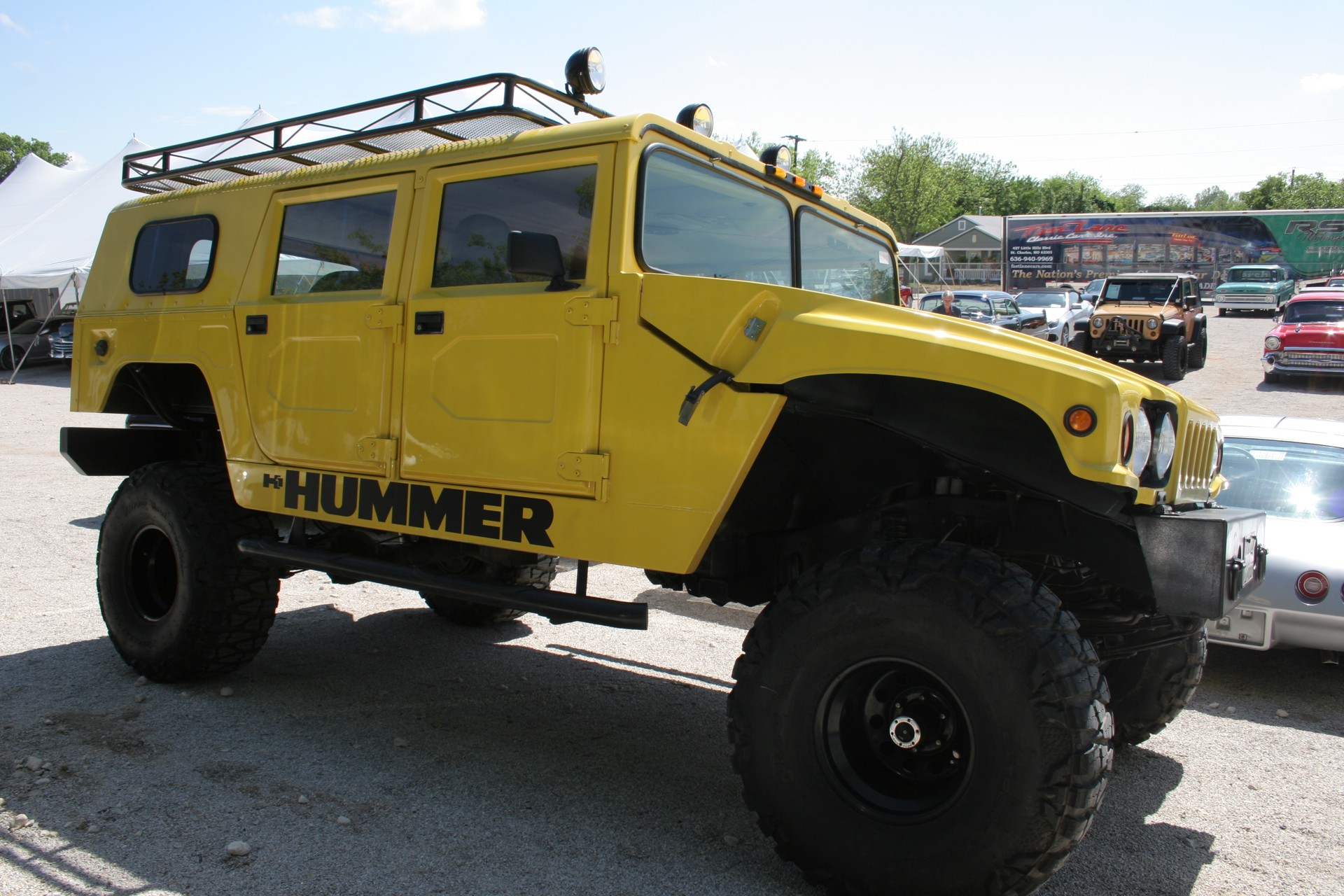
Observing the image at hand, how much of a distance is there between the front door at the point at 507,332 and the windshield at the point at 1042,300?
23508 millimetres

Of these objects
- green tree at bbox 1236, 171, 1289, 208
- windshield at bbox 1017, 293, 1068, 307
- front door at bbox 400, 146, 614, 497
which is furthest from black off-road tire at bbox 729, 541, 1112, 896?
green tree at bbox 1236, 171, 1289, 208

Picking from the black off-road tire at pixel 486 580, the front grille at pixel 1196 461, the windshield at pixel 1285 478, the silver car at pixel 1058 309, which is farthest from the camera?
the silver car at pixel 1058 309

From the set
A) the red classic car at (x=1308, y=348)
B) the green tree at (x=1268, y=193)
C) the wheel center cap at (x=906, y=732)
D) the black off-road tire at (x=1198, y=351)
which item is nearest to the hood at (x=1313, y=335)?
the red classic car at (x=1308, y=348)

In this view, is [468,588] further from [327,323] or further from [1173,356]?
[1173,356]

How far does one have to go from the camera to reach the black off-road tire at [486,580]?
170 inches

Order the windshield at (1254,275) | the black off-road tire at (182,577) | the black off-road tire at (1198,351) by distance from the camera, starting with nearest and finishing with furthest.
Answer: the black off-road tire at (182,577), the black off-road tire at (1198,351), the windshield at (1254,275)

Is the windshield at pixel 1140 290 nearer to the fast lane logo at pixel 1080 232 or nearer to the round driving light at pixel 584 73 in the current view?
the round driving light at pixel 584 73

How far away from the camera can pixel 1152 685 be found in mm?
3818

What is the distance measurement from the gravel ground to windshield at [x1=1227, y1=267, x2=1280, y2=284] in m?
34.5

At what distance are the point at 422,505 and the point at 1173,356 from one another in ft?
58.3

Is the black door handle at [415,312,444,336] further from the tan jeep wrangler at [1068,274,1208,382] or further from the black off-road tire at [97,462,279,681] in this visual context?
the tan jeep wrangler at [1068,274,1208,382]

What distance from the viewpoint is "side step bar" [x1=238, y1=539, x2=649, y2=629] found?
3.22 meters

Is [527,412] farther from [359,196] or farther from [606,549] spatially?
[359,196]

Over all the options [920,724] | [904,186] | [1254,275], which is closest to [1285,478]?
[920,724]
